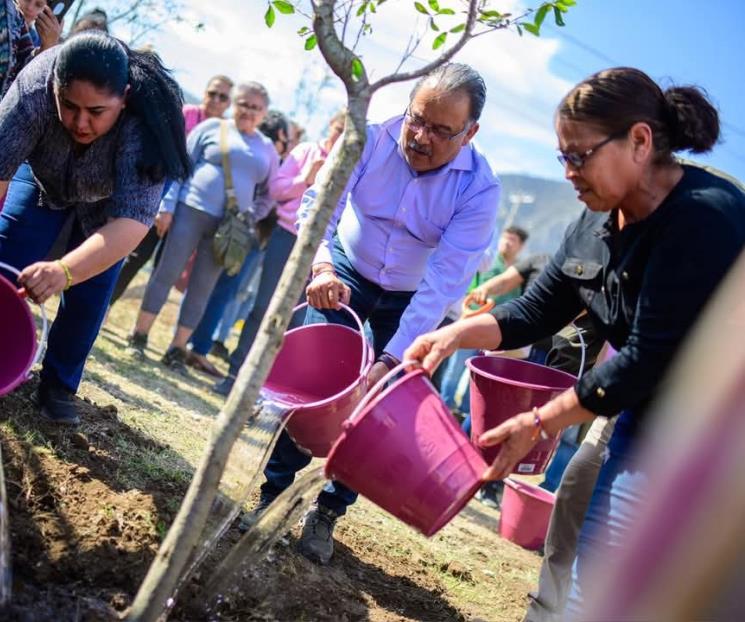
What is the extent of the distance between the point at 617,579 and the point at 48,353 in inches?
95.4

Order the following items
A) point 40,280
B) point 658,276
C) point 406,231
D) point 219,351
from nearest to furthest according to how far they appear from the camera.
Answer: point 658,276 → point 40,280 → point 406,231 → point 219,351

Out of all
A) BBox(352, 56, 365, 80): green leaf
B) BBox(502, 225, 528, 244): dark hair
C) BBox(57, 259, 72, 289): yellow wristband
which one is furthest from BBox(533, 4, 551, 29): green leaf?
BBox(502, 225, 528, 244): dark hair

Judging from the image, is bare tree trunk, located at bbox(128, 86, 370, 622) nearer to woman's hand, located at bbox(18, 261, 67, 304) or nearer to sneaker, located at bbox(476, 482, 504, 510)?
woman's hand, located at bbox(18, 261, 67, 304)

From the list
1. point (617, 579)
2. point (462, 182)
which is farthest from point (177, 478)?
point (617, 579)

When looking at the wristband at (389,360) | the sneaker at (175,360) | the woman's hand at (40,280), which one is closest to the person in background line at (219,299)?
the sneaker at (175,360)

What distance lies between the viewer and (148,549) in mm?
2828

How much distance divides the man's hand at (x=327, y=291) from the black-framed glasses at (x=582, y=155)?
1110 millimetres

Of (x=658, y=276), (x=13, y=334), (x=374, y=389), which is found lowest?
(x=13, y=334)

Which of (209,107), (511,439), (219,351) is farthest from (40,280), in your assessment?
(219,351)

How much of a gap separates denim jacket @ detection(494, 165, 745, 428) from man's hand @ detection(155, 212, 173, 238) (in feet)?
14.9

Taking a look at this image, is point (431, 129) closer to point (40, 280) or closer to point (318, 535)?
point (40, 280)

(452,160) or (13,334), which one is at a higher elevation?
(452,160)

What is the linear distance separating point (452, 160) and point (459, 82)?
319 millimetres

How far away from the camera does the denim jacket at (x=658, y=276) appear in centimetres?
215
